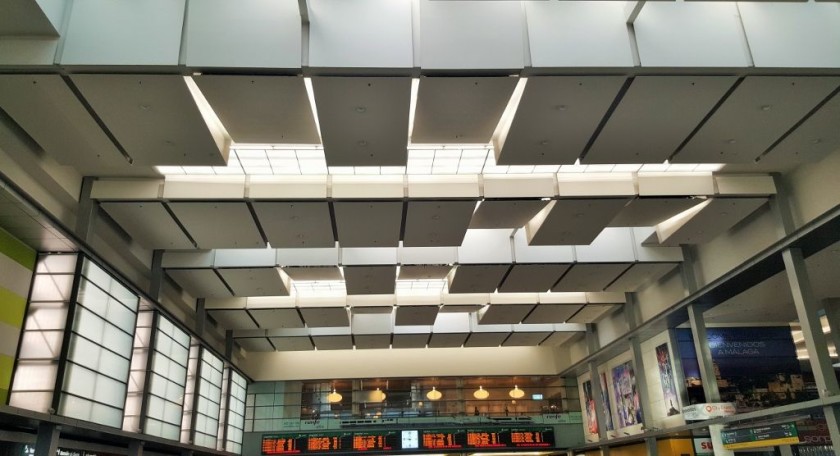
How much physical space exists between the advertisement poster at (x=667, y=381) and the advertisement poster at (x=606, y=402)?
6712mm

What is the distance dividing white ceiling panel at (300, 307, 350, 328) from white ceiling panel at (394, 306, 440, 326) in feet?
9.07

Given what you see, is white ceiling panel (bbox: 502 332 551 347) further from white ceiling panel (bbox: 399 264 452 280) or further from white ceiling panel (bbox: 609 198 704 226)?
white ceiling panel (bbox: 609 198 704 226)

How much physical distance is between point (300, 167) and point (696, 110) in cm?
1032

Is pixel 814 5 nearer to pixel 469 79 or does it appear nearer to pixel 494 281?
pixel 469 79

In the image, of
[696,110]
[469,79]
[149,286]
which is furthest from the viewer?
[149,286]

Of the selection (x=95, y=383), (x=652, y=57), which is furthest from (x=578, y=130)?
(x=95, y=383)

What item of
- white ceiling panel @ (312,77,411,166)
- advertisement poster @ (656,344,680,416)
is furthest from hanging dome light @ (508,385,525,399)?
white ceiling panel @ (312,77,411,166)

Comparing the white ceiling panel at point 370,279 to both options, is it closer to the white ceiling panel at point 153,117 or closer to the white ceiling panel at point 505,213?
→ the white ceiling panel at point 505,213

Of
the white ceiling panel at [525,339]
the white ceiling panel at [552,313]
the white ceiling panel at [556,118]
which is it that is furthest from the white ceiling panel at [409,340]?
the white ceiling panel at [556,118]

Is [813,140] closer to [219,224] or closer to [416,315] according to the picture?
[219,224]

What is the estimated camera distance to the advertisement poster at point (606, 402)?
3256 centimetres

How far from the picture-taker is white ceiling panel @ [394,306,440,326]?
28.6m

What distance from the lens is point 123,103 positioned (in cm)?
1201

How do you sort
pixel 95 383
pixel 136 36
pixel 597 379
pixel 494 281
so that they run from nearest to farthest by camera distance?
pixel 136 36
pixel 95 383
pixel 494 281
pixel 597 379
